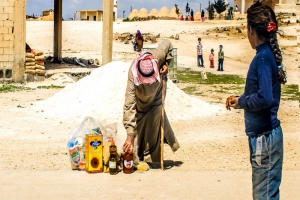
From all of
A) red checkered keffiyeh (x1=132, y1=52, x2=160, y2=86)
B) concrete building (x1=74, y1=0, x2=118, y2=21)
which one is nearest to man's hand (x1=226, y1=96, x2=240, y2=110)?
red checkered keffiyeh (x1=132, y1=52, x2=160, y2=86)

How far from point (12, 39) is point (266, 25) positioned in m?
13.5

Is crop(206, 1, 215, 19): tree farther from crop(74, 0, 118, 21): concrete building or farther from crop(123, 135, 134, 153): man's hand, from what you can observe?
crop(123, 135, 134, 153): man's hand

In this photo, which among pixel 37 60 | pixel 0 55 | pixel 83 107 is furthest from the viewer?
pixel 37 60

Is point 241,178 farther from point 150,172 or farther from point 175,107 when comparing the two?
point 175,107

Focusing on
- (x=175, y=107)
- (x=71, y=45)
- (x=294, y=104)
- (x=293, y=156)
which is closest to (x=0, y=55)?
(x=175, y=107)

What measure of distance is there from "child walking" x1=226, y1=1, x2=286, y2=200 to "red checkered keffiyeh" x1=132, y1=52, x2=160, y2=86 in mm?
1881

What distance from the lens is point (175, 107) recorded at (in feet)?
34.7

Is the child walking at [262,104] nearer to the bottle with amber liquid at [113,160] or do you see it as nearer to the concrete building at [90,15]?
the bottle with amber liquid at [113,160]

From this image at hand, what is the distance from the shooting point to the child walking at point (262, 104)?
11.1ft

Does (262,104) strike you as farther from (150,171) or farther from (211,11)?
(211,11)

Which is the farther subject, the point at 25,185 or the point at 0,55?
the point at 0,55

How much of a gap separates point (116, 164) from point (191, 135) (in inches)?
131

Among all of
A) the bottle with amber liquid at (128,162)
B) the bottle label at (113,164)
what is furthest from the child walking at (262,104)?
the bottle label at (113,164)

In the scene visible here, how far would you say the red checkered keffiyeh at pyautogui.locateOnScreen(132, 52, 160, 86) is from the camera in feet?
17.4
